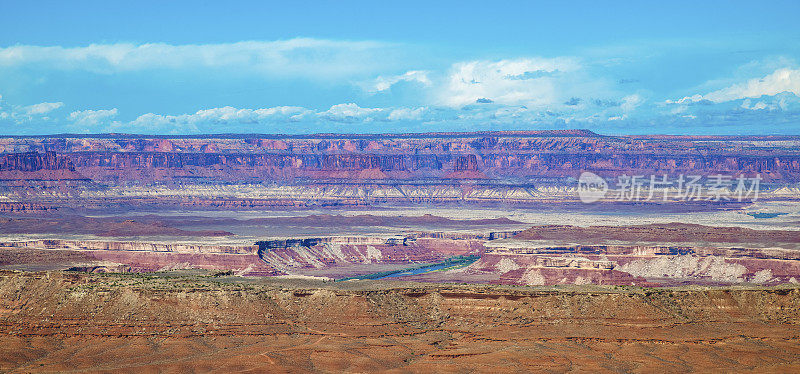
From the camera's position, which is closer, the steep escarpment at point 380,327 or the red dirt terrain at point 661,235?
the steep escarpment at point 380,327

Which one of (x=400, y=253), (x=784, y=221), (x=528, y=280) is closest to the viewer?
(x=528, y=280)

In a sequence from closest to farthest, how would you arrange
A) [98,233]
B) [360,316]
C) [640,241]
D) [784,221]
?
[360,316] < [640,241] < [98,233] < [784,221]

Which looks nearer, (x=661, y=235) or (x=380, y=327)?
(x=380, y=327)

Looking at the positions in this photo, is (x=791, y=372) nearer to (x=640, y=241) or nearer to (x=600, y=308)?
(x=600, y=308)

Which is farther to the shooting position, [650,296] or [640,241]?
[640,241]

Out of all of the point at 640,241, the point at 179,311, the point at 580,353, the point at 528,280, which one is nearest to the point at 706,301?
the point at 580,353

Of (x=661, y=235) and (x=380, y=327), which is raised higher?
(x=380, y=327)

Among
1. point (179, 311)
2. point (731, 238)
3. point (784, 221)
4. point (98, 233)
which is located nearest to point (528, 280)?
point (731, 238)

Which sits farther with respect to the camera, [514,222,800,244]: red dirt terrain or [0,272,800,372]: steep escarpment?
[514,222,800,244]: red dirt terrain
